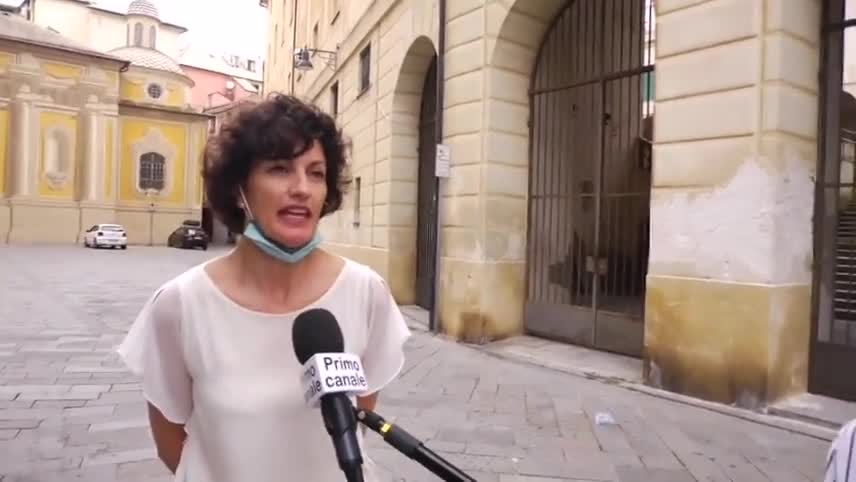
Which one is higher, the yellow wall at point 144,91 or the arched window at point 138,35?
the arched window at point 138,35

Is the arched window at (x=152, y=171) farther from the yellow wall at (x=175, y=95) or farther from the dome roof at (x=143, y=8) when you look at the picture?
the dome roof at (x=143, y=8)

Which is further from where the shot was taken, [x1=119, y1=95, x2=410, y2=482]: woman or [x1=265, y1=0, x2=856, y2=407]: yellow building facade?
[x1=265, y1=0, x2=856, y2=407]: yellow building facade

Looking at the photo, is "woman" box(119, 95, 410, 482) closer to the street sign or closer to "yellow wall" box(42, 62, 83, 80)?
the street sign

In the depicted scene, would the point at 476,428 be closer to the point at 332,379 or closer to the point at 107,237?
the point at 332,379

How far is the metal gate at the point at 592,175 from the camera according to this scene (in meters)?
8.11

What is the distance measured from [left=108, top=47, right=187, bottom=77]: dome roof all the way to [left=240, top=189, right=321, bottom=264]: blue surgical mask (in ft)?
157

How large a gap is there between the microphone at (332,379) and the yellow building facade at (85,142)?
39679 mm

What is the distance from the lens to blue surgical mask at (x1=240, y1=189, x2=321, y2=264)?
1.71 metres

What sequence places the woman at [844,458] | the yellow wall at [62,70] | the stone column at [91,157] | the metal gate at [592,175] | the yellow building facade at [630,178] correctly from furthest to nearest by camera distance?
the stone column at [91,157]
the yellow wall at [62,70]
the metal gate at [592,175]
the yellow building facade at [630,178]
the woman at [844,458]

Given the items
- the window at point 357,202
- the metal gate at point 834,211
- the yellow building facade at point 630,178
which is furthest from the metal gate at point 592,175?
the window at point 357,202

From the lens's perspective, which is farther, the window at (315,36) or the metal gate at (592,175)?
the window at (315,36)

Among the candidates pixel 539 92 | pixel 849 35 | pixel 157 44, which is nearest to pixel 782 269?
pixel 849 35

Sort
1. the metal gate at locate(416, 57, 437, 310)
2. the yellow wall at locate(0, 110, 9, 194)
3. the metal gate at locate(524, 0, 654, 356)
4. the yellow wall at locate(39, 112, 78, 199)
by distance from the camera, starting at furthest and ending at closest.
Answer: the yellow wall at locate(39, 112, 78, 199), the yellow wall at locate(0, 110, 9, 194), the metal gate at locate(416, 57, 437, 310), the metal gate at locate(524, 0, 654, 356)

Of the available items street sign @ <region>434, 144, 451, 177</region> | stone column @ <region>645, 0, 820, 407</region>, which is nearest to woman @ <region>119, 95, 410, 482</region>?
stone column @ <region>645, 0, 820, 407</region>
